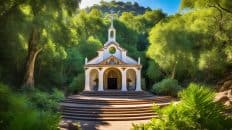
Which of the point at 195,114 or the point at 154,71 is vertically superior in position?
the point at 154,71

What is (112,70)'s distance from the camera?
119ft

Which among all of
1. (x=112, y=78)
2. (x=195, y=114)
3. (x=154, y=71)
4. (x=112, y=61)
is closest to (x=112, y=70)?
(x=112, y=78)

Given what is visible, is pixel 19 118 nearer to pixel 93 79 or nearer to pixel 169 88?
pixel 169 88

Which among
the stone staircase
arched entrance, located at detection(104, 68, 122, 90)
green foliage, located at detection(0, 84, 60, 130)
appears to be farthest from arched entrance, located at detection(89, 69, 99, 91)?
green foliage, located at detection(0, 84, 60, 130)

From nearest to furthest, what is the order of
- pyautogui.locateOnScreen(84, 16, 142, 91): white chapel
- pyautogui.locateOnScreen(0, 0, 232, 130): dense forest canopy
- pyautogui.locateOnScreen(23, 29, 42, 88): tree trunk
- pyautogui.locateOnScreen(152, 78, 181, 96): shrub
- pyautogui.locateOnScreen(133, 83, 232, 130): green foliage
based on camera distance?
1. pyautogui.locateOnScreen(133, 83, 232, 130): green foliage
2. pyautogui.locateOnScreen(0, 0, 232, 130): dense forest canopy
3. pyautogui.locateOnScreen(23, 29, 42, 88): tree trunk
4. pyautogui.locateOnScreen(152, 78, 181, 96): shrub
5. pyautogui.locateOnScreen(84, 16, 142, 91): white chapel

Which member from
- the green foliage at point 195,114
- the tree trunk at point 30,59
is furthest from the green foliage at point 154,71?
the green foliage at point 195,114

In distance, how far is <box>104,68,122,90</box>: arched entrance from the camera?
36.1 metres

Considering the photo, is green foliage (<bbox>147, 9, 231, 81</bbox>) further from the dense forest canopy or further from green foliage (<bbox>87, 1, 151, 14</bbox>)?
green foliage (<bbox>87, 1, 151, 14</bbox>)

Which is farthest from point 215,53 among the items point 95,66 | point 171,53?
point 95,66

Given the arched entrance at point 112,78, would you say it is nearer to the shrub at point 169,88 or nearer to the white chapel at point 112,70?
the white chapel at point 112,70

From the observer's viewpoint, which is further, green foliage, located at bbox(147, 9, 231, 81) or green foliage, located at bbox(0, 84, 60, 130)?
green foliage, located at bbox(147, 9, 231, 81)

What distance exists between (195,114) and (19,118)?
234 cm

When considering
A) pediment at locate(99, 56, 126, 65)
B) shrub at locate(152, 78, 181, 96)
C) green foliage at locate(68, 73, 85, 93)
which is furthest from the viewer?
green foliage at locate(68, 73, 85, 93)

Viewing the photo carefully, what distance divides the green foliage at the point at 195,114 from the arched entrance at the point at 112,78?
31.3 m
